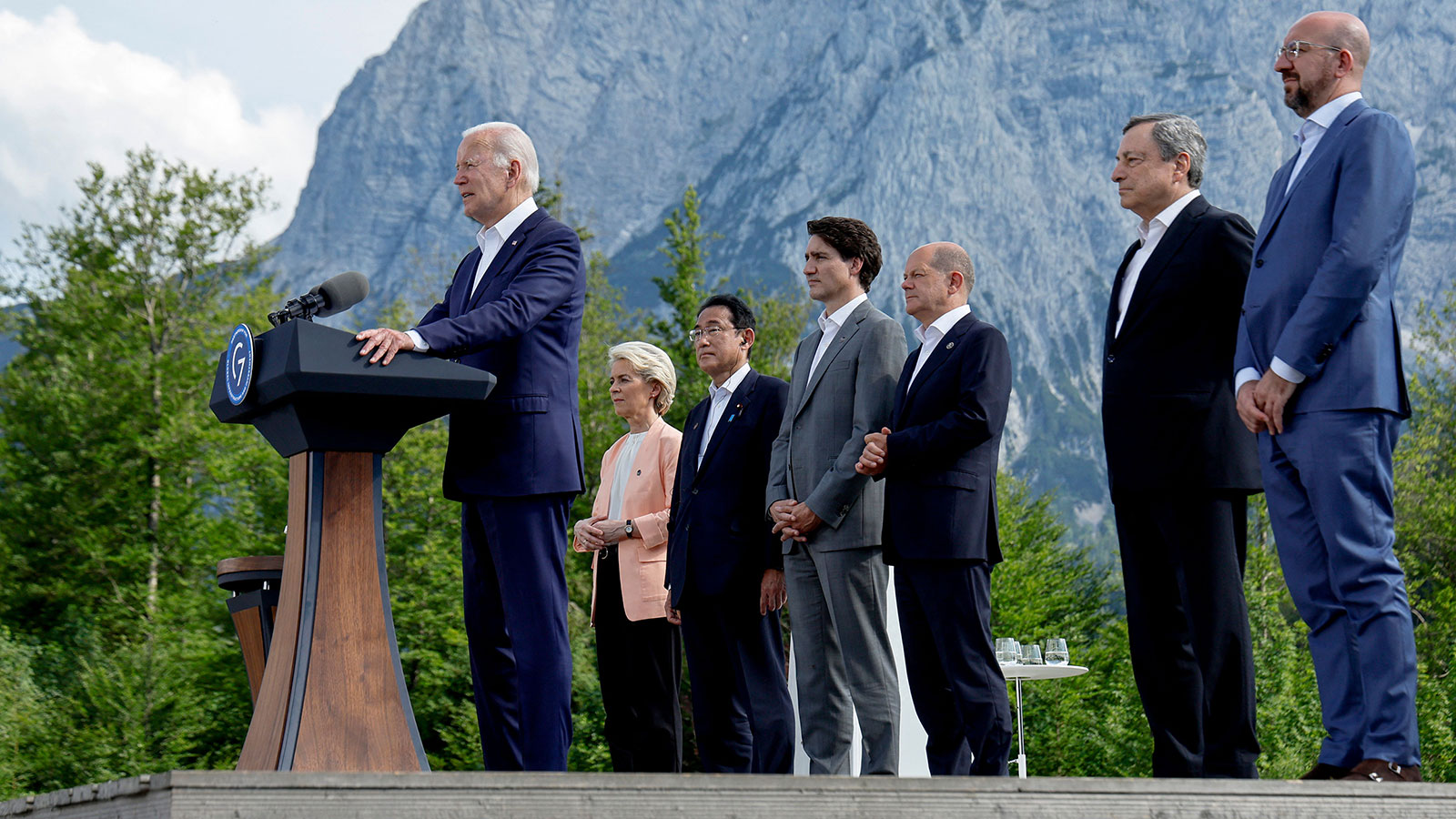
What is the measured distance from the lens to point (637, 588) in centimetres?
536

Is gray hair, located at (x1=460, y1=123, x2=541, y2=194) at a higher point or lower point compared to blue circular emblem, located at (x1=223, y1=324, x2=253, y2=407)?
higher

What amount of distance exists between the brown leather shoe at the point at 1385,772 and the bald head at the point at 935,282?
1.98 metres

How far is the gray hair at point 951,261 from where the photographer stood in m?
4.47

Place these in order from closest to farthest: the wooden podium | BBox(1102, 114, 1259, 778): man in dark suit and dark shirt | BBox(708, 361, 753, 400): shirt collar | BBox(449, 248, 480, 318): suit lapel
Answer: the wooden podium
BBox(1102, 114, 1259, 778): man in dark suit and dark shirt
BBox(449, 248, 480, 318): suit lapel
BBox(708, 361, 753, 400): shirt collar

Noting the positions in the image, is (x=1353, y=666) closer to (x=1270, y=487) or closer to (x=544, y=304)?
(x=1270, y=487)

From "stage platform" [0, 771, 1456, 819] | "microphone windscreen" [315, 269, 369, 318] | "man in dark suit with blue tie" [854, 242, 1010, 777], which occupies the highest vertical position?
"microphone windscreen" [315, 269, 369, 318]

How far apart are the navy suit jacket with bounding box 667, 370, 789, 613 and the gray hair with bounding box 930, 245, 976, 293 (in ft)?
2.49

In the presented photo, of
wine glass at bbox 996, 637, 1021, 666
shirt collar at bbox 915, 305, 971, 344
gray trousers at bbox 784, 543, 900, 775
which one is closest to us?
gray trousers at bbox 784, 543, 900, 775

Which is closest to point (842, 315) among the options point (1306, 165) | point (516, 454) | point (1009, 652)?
point (516, 454)

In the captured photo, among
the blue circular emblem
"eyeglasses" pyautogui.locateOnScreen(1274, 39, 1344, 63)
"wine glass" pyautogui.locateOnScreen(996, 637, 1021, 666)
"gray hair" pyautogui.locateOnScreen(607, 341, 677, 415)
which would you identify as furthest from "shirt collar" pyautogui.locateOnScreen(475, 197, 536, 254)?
"wine glass" pyautogui.locateOnScreen(996, 637, 1021, 666)

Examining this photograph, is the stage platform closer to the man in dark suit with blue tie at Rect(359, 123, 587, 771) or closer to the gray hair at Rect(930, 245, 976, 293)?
the man in dark suit with blue tie at Rect(359, 123, 587, 771)

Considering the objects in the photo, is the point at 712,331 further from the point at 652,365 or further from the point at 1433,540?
the point at 1433,540

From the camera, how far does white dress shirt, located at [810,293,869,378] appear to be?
4.62 m

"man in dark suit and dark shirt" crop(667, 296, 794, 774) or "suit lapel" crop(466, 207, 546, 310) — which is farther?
"man in dark suit and dark shirt" crop(667, 296, 794, 774)
